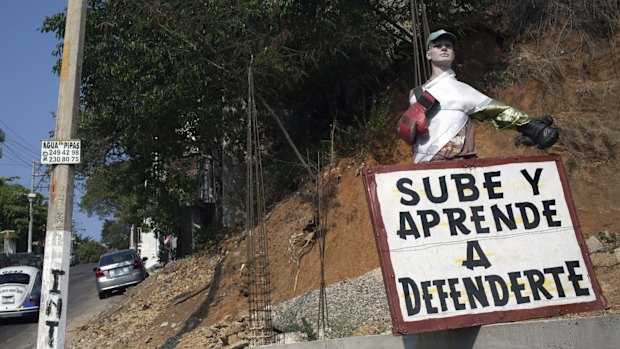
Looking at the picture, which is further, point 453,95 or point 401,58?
point 401,58

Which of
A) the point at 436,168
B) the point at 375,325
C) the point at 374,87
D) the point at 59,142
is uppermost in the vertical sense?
the point at 374,87

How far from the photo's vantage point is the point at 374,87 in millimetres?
15719

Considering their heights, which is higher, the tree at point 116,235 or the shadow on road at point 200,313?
the tree at point 116,235

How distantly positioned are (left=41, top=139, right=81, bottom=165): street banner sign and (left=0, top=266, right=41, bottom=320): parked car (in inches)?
395

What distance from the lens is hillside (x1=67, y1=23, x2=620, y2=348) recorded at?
11.3m

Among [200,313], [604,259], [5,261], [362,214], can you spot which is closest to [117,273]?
[200,313]

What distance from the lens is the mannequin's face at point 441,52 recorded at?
557cm

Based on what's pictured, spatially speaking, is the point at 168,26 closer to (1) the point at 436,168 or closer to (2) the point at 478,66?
(2) the point at 478,66

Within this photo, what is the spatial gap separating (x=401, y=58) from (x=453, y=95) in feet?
33.2

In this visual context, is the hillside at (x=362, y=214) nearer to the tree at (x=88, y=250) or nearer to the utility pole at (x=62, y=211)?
the utility pole at (x=62, y=211)

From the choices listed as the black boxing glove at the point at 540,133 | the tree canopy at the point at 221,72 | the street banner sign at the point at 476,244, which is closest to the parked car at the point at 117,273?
the tree canopy at the point at 221,72

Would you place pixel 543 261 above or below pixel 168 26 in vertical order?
below

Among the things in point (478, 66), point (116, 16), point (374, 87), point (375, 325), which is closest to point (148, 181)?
point (116, 16)

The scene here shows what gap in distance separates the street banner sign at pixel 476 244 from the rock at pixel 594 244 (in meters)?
6.23
